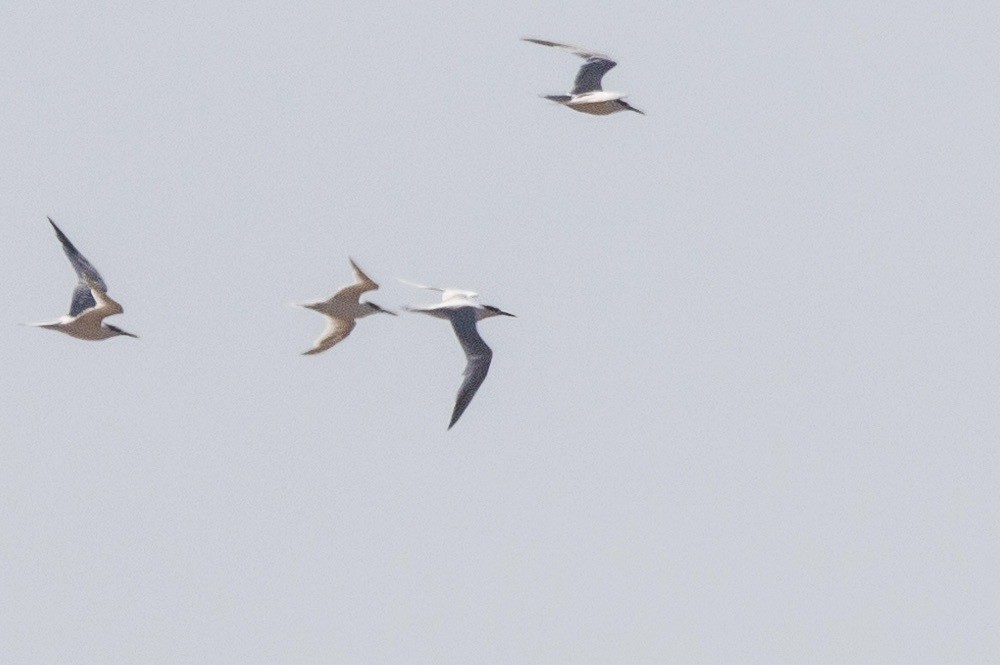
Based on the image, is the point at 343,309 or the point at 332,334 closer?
the point at 343,309

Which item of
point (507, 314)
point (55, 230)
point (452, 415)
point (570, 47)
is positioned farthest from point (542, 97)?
point (55, 230)

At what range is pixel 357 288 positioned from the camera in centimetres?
3481

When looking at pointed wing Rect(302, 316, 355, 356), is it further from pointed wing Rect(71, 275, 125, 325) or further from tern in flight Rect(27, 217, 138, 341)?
pointed wing Rect(71, 275, 125, 325)

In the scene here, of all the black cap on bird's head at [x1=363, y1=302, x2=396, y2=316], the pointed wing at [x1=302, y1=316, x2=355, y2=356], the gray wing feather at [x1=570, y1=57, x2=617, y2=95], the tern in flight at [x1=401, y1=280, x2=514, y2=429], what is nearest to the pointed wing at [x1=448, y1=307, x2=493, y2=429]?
the tern in flight at [x1=401, y1=280, x2=514, y2=429]

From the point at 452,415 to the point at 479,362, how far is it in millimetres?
1232

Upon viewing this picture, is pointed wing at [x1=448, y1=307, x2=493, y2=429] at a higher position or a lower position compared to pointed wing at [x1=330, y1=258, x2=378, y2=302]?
lower

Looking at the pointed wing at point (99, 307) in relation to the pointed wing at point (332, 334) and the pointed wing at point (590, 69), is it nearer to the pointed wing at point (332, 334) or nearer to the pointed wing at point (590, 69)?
the pointed wing at point (332, 334)

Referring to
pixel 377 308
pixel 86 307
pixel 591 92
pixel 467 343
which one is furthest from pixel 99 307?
pixel 591 92

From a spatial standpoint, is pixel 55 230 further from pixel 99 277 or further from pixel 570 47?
pixel 570 47

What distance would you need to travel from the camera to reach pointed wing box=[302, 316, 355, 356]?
1449 inches

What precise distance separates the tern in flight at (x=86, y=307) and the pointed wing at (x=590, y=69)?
11.6 meters

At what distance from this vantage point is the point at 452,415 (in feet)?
112

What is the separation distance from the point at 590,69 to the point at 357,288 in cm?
839

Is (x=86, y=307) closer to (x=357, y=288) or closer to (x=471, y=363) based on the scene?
(x=357, y=288)
